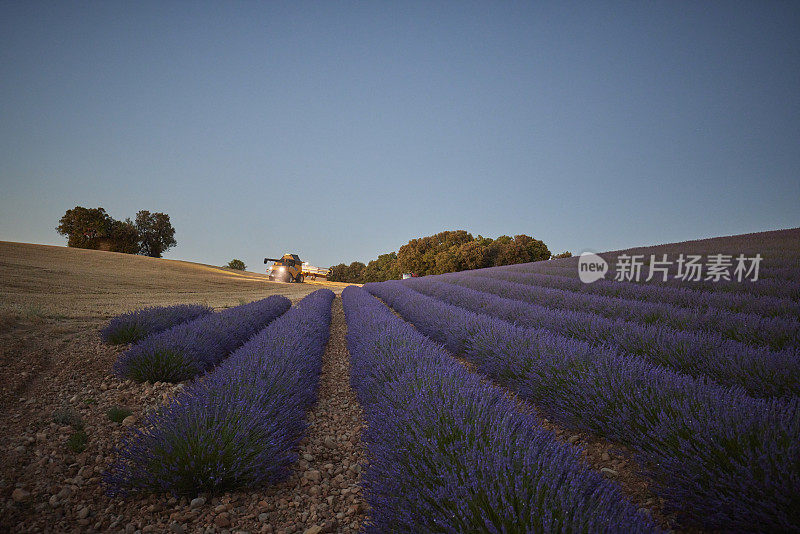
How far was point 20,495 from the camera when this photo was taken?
56.9 inches

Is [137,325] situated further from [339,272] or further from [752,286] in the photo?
[339,272]

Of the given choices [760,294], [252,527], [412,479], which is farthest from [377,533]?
[760,294]

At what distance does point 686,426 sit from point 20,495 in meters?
3.20

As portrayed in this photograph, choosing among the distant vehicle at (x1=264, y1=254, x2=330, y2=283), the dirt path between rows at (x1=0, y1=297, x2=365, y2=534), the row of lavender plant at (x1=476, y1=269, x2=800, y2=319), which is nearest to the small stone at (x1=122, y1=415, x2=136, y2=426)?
the dirt path between rows at (x1=0, y1=297, x2=365, y2=534)

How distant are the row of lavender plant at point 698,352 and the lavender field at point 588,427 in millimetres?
11

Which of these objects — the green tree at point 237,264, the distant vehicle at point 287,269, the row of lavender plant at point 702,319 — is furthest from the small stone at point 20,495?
the green tree at point 237,264

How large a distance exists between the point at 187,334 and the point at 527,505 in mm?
3904

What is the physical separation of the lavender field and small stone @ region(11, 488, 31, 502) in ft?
5.44

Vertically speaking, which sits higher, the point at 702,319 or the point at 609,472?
the point at 702,319

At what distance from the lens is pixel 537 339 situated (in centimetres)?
291

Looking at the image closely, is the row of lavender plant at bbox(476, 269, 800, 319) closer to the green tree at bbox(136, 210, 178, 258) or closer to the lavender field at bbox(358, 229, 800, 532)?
the lavender field at bbox(358, 229, 800, 532)

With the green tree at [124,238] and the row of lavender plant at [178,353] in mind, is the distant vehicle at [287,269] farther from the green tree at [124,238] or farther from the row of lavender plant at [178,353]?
the green tree at [124,238]

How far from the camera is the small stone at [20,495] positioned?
4.70ft

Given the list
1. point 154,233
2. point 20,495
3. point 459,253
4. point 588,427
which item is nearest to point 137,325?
point 20,495
